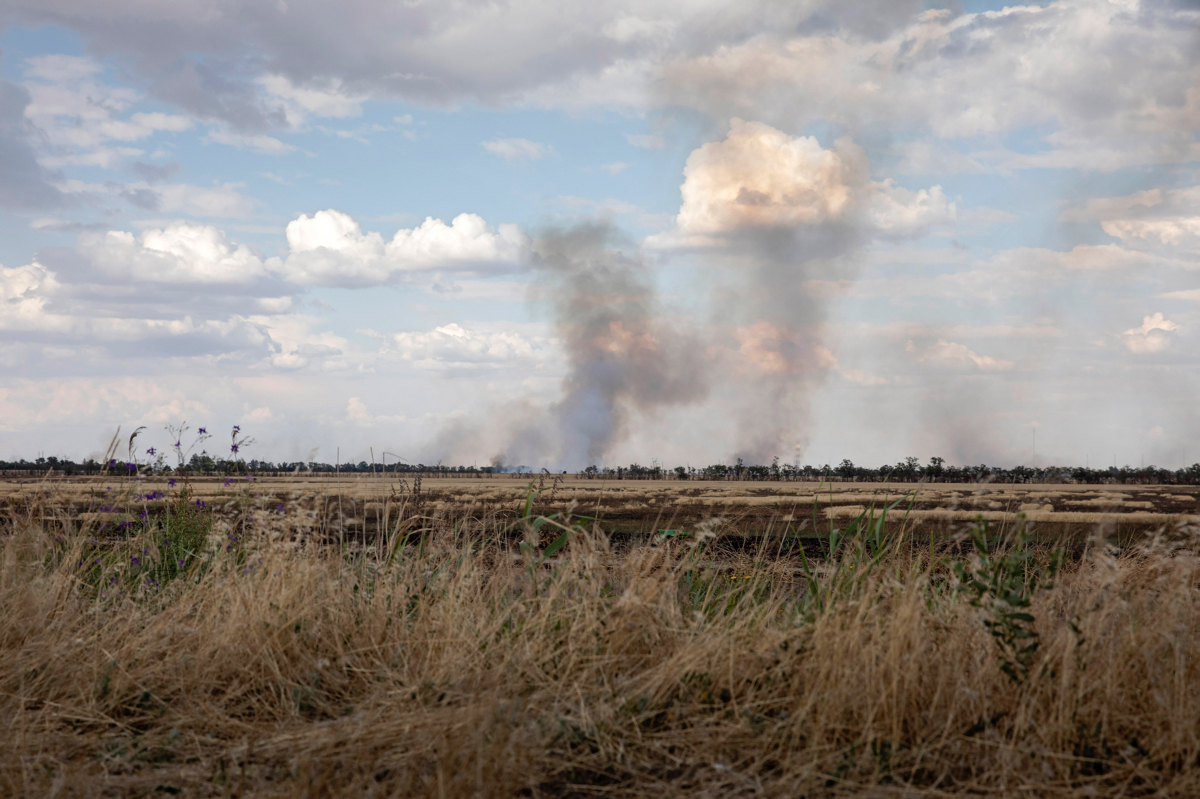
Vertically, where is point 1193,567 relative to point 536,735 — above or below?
above

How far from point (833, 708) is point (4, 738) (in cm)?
401

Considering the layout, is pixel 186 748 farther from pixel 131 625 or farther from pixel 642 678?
pixel 642 678

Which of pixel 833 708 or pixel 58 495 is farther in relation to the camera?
pixel 58 495

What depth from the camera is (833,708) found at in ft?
12.1

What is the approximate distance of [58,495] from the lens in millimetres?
8227

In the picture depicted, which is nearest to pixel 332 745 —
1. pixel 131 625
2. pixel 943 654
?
pixel 131 625

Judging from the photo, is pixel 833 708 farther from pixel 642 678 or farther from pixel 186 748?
pixel 186 748

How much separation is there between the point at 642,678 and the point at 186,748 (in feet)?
7.40

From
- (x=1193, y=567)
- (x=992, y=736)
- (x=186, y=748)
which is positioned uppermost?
(x=1193, y=567)

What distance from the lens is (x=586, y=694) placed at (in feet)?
13.5

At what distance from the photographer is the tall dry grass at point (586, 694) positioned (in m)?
3.39

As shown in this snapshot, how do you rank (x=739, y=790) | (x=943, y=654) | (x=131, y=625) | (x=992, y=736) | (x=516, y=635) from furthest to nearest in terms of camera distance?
(x=131, y=625) → (x=516, y=635) → (x=943, y=654) → (x=992, y=736) → (x=739, y=790)

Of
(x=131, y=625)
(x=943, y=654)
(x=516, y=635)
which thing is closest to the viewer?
(x=943, y=654)

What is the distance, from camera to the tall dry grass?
11.1 feet
